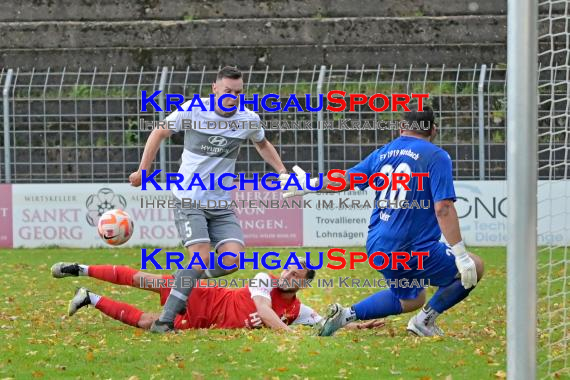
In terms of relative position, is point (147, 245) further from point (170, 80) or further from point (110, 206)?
point (170, 80)

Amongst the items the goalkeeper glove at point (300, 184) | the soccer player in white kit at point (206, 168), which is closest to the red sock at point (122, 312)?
the soccer player in white kit at point (206, 168)

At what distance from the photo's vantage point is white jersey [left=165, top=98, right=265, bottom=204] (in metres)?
10.3

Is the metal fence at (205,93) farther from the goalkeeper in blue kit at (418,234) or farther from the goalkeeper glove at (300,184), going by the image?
the goalkeeper in blue kit at (418,234)

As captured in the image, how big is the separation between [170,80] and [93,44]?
3974mm

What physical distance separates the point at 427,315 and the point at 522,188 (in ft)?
11.8

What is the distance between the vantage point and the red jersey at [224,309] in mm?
10195

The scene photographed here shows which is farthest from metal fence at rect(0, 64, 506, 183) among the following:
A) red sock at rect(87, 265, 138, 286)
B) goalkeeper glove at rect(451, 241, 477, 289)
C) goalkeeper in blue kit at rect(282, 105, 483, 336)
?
goalkeeper glove at rect(451, 241, 477, 289)

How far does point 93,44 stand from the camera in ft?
78.3

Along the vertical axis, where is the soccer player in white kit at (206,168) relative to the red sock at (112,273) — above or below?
above

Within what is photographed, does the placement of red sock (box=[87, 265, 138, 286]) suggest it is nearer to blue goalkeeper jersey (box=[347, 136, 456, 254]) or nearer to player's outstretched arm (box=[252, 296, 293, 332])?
player's outstretched arm (box=[252, 296, 293, 332])

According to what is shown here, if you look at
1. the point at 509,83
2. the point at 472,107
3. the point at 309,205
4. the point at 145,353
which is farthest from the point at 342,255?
the point at 509,83

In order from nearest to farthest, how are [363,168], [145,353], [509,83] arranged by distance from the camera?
[509,83] < [145,353] < [363,168]

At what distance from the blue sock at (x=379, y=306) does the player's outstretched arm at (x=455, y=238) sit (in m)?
0.62

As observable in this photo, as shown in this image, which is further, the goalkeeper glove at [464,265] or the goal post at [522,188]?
the goalkeeper glove at [464,265]
